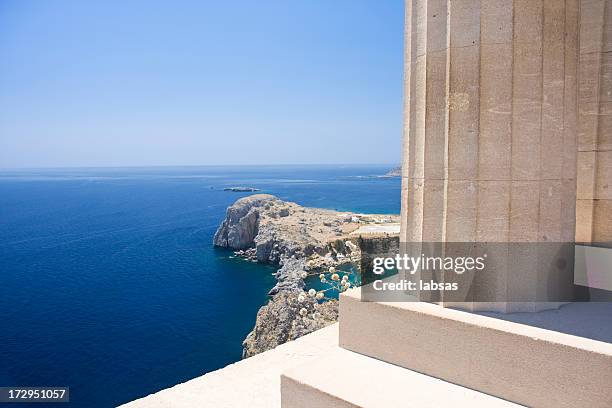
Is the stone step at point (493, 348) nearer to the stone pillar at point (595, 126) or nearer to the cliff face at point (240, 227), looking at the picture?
the stone pillar at point (595, 126)

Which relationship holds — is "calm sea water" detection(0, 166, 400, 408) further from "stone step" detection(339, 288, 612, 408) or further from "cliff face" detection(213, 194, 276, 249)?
"stone step" detection(339, 288, 612, 408)

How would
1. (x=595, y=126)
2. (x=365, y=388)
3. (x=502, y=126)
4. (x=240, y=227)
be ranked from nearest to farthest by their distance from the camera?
(x=365, y=388), (x=502, y=126), (x=595, y=126), (x=240, y=227)

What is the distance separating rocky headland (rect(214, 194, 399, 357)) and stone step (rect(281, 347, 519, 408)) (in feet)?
68.1

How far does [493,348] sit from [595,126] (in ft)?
11.0

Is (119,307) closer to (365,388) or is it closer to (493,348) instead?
(365,388)

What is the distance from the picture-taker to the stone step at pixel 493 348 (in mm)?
3885

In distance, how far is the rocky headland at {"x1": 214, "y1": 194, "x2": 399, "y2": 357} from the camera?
28188mm

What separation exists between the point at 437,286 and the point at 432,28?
10.1 ft

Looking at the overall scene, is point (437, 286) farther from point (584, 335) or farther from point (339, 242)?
point (339, 242)

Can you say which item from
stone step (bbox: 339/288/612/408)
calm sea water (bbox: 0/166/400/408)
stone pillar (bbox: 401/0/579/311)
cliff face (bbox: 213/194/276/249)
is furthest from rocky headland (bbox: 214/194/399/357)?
stone pillar (bbox: 401/0/579/311)

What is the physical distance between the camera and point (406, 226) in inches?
221

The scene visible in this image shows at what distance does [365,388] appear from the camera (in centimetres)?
463

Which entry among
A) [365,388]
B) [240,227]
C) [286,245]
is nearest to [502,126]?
[365,388]

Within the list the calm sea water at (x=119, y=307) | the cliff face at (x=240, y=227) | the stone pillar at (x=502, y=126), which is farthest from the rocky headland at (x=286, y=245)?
the stone pillar at (x=502, y=126)
